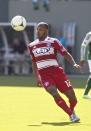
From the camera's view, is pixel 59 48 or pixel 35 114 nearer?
pixel 59 48

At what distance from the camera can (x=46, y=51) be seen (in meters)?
12.8

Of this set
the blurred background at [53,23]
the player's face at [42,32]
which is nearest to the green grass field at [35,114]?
the player's face at [42,32]

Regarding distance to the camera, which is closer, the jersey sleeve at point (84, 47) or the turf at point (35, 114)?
the turf at point (35, 114)

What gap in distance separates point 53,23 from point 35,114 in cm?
2022

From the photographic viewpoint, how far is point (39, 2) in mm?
34219

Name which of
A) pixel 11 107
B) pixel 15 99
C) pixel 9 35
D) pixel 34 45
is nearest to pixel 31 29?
pixel 9 35

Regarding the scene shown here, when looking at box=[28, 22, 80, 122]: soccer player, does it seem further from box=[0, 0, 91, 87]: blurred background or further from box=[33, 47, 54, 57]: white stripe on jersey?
box=[0, 0, 91, 87]: blurred background

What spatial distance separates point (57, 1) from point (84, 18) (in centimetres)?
161

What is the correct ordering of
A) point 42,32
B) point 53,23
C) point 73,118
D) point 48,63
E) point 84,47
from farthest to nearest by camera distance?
point 53,23 < point 84,47 < point 48,63 < point 42,32 < point 73,118

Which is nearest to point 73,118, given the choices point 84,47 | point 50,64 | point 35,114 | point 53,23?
point 50,64

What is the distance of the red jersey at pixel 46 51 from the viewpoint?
12.7 m

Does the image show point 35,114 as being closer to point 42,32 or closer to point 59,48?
point 59,48

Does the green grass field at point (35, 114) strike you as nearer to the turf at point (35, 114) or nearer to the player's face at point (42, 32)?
the turf at point (35, 114)

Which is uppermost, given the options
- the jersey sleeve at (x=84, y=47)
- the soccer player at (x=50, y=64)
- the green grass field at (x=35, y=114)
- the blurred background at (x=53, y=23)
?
the soccer player at (x=50, y=64)
